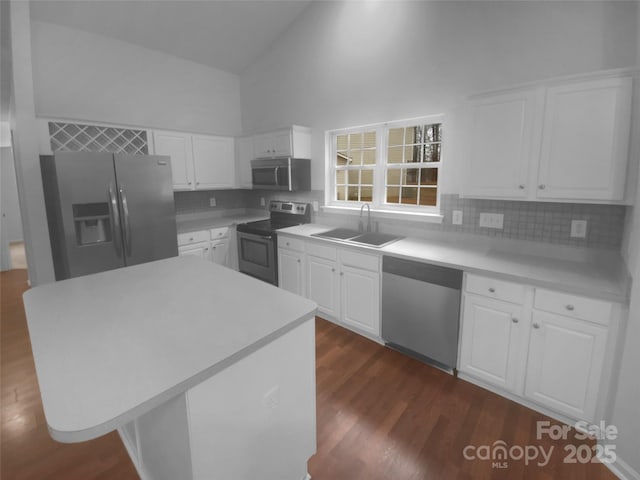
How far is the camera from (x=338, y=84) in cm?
342

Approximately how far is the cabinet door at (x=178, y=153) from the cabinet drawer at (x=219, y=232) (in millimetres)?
636

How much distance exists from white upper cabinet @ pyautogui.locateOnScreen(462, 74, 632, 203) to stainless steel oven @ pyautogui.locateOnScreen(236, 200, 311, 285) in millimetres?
2102

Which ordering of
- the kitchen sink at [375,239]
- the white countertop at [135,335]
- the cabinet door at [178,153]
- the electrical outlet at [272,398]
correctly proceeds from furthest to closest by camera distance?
1. the cabinet door at [178,153]
2. the kitchen sink at [375,239]
3. the electrical outlet at [272,398]
4. the white countertop at [135,335]

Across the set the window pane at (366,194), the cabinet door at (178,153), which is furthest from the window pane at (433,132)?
the cabinet door at (178,153)

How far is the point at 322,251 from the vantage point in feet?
9.90

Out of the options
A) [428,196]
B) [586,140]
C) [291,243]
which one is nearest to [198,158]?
[291,243]

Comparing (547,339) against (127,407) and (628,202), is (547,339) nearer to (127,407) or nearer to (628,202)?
(628,202)

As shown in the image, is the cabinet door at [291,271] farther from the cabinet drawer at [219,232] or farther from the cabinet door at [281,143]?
the cabinet door at [281,143]

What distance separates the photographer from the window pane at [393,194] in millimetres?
3191

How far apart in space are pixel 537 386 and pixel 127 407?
87.4 inches

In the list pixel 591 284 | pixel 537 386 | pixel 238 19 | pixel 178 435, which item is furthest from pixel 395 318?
pixel 238 19

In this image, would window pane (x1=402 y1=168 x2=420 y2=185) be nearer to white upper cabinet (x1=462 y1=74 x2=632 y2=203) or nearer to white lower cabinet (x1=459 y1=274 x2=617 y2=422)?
white upper cabinet (x1=462 y1=74 x2=632 y2=203)

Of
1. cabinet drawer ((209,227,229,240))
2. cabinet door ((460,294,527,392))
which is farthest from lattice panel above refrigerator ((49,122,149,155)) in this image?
cabinet door ((460,294,527,392))

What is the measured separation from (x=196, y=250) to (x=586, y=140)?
363cm
